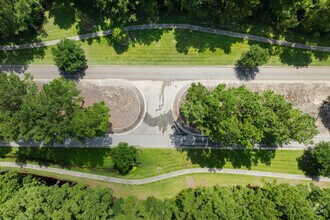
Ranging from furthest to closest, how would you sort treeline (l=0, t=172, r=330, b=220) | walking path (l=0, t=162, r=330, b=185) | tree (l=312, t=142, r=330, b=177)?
walking path (l=0, t=162, r=330, b=185) → tree (l=312, t=142, r=330, b=177) → treeline (l=0, t=172, r=330, b=220)

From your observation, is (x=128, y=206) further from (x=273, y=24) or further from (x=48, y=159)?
(x=273, y=24)

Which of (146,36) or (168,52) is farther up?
(146,36)

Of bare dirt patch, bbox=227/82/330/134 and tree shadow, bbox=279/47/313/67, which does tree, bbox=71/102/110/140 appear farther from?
tree shadow, bbox=279/47/313/67

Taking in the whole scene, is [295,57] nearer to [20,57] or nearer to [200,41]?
[200,41]

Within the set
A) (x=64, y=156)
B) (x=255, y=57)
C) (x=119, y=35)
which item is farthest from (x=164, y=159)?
(x=255, y=57)

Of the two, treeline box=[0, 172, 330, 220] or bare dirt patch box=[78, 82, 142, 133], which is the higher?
bare dirt patch box=[78, 82, 142, 133]

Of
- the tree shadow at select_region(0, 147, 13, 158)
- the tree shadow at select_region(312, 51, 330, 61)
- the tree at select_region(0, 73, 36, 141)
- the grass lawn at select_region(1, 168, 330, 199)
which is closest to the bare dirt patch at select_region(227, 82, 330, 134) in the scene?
the tree shadow at select_region(312, 51, 330, 61)
